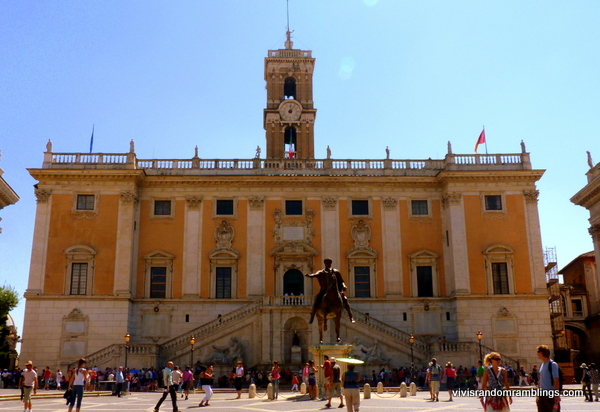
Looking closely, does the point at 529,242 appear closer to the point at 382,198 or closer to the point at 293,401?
the point at 382,198

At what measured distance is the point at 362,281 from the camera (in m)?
41.9

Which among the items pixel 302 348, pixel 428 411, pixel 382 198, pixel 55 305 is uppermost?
pixel 382 198

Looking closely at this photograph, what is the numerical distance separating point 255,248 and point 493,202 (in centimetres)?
1622

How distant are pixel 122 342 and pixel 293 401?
19.9m

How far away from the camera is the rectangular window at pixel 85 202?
4156cm

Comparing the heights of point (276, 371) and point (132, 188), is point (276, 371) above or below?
below

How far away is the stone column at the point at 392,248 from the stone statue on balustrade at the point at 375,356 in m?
5.35

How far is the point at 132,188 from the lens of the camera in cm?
4166

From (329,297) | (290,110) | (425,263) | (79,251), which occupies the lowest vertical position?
(329,297)

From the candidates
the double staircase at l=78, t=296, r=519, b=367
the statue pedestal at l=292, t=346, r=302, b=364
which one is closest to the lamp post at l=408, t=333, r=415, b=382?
the double staircase at l=78, t=296, r=519, b=367

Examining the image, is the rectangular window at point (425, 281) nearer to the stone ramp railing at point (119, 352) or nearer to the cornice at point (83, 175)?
the stone ramp railing at point (119, 352)

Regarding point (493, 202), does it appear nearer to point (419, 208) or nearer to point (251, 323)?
point (419, 208)

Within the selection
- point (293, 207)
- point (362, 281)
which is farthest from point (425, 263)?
point (293, 207)

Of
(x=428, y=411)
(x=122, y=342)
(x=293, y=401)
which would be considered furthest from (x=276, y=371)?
(x=122, y=342)
